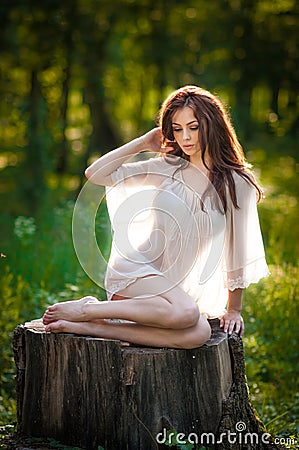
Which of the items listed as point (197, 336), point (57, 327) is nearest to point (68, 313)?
point (57, 327)

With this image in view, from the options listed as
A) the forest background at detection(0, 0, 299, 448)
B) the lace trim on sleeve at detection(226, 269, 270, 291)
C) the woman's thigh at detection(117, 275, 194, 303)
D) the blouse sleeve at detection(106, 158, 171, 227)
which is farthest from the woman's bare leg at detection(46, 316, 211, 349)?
the forest background at detection(0, 0, 299, 448)

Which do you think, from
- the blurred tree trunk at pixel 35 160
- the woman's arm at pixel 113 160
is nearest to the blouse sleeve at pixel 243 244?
the woman's arm at pixel 113 160

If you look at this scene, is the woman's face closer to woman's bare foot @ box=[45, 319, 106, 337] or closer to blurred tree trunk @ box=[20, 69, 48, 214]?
woman's bare foot @ box=[45, 319, 106, 337]

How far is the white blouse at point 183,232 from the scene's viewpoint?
12.5ft

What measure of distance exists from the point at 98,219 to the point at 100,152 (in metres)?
6.53

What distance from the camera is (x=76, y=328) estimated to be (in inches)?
141

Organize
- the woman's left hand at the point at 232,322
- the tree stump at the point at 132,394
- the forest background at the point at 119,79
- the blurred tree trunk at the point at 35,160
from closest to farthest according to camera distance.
→ 1. the tree stump at the point at 132,394
2. the woman's left hand at the point at 232,322
3. the blurred tree trunk at the point at 35,160
4. the forest background at the point at 119,79

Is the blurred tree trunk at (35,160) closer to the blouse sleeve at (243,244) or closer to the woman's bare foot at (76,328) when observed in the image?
the blouse sleeve at (243,244)

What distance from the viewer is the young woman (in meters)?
3.71

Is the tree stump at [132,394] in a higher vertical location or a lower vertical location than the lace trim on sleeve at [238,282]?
lower

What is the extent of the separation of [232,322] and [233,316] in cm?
5

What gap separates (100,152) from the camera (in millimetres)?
12672

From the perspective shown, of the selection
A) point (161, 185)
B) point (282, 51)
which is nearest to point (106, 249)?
point (161, 185)

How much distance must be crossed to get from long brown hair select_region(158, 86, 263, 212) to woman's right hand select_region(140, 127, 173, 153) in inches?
2.1
